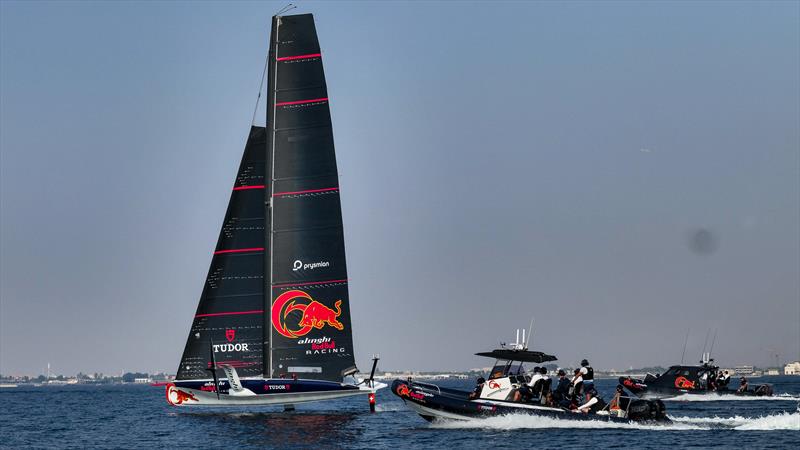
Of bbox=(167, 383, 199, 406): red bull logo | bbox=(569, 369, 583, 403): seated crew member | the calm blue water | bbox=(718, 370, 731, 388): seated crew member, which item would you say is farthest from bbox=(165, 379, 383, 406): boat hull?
bbox=(718, 370, 731, 388): seated crew member

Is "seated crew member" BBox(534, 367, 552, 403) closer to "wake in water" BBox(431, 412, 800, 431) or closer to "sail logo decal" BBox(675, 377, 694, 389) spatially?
"wake in water" BBox(431, 412, 800, 431)

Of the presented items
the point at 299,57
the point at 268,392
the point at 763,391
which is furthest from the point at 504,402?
the point at 763,391

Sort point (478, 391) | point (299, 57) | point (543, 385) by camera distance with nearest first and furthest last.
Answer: point (543, 385)
point (478, 391)
point (299, 57)

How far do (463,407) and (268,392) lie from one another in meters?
10.5

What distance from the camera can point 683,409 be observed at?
7438 centimetres

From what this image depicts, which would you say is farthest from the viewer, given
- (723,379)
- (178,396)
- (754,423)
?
(723,379)

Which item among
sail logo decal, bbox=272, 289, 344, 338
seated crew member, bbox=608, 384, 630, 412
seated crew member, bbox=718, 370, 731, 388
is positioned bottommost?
seated crew member, bbox=608, 384, 630, 412

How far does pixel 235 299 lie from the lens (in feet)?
194

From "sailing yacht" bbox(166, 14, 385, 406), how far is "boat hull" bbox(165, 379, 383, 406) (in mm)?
77

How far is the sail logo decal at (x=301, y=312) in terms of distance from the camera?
5809cm

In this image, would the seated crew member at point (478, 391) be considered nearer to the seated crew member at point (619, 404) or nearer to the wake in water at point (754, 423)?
the seated crew member at point (619, 404)

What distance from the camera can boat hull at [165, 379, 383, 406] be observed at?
56219 millimetres

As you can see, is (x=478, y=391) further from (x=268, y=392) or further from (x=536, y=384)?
(x=268, y=392)

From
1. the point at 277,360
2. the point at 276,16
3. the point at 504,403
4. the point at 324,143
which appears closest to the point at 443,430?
the point at 504,403
